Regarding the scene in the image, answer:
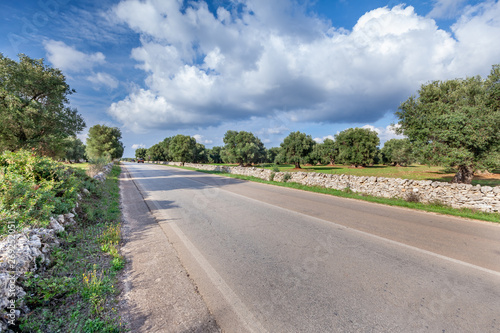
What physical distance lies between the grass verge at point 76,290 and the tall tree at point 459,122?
52.7 ft

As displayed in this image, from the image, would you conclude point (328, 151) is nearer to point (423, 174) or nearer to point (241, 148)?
point (241, 148)

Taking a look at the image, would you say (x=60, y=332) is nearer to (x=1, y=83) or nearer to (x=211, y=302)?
(x=211, y=302)

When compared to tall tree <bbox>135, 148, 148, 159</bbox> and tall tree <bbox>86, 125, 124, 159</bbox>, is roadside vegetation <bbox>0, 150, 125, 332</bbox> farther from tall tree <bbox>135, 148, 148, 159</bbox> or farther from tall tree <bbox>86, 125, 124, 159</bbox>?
tall tree <bbox>135, 148, 148, 159</bbox>

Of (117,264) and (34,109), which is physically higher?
(34,109)

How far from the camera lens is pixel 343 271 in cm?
339

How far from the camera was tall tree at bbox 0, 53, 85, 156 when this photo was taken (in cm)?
1365

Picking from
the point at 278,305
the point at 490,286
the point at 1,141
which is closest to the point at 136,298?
the point at 278,305

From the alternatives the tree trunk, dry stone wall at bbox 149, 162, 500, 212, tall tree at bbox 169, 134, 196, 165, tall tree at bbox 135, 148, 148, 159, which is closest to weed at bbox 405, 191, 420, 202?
dry stone wall at bbox 149, 162, 500, 212

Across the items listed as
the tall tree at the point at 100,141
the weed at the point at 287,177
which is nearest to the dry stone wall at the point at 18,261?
the weed at the point at 287,177

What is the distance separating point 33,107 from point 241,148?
3482 centimetres

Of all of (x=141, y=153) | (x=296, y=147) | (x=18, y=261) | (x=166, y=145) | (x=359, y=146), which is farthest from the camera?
(x=141, y=153)

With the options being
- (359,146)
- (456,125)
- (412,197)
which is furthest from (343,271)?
(359,146)

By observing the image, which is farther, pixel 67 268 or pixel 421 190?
pixel 421 190

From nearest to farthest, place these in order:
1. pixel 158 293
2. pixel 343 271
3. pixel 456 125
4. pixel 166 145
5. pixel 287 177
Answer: pixel 158 293 < pixel 343 271 < pixel 456 125 < pixel 287 177 < pixel 166 145
